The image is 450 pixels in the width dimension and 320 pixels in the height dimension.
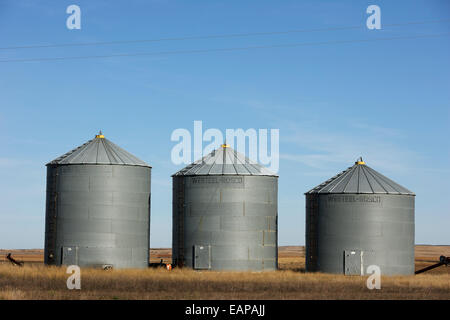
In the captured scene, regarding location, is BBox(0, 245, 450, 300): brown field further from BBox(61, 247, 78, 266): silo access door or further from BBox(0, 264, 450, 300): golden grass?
BBox(61, 247, 78, 266): silo access door

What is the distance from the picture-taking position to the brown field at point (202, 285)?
31.9 metres

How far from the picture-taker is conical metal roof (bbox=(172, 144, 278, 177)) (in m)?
48.2

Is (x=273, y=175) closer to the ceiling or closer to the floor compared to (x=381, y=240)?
closer to the ceiling

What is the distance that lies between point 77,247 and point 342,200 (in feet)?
58.0

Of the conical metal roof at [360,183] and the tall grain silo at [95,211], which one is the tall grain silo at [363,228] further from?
the tall grain silo at [95,211]

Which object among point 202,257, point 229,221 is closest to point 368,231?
point 229,221

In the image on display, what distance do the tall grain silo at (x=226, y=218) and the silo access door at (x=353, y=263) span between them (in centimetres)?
509

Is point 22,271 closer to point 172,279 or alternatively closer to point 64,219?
point 64,219

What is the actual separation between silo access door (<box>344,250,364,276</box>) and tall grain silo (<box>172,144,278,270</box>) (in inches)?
200

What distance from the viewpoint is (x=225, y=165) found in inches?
1913

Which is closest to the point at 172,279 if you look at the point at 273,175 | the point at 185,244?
the point at 185,244

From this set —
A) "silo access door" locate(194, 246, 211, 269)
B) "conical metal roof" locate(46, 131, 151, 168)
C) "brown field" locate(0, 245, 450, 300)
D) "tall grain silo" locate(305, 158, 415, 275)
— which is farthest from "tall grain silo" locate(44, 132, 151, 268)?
"tall grain silo" locate(305, 158, 415, 275)

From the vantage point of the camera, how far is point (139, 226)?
157ft

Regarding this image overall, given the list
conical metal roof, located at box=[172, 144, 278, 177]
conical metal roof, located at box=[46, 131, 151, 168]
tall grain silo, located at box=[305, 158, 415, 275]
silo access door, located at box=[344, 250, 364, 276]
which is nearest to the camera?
silo access door, located at box=[344, 250, 364, 276]
